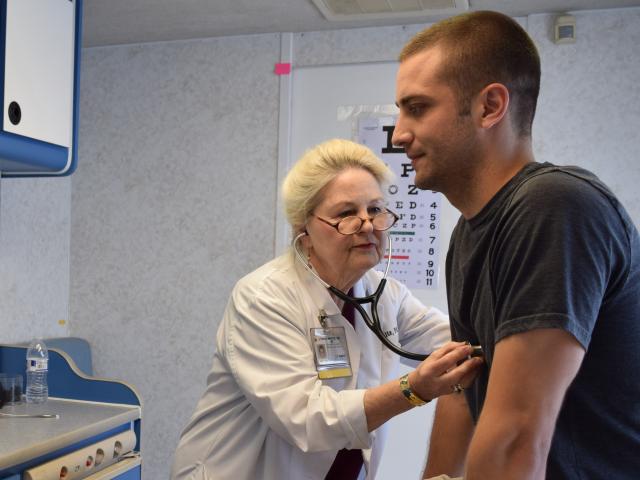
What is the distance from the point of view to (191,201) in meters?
3.04

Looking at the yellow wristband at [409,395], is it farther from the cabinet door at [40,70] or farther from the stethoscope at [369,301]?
the cabinet door at [40,70]

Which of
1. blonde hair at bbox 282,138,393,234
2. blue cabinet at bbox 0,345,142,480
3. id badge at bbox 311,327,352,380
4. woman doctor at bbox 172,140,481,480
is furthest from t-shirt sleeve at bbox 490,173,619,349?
blue cabinet at bbox 0,345,142,480

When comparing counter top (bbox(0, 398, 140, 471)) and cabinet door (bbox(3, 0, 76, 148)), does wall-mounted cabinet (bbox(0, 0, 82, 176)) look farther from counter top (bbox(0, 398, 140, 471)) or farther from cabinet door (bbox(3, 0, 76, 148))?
counter top (bbox(0, 398, 140, 471))

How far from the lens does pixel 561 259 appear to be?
0.78 metres

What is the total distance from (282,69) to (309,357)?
1.74m

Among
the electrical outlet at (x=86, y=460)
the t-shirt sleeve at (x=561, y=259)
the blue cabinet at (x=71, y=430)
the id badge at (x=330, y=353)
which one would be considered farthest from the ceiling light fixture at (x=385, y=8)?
the t-shirt sleeve at (x=561, y=259)

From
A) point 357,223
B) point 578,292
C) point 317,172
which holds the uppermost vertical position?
point 317,172

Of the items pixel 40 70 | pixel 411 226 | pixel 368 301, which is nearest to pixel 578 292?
pixel 368 301

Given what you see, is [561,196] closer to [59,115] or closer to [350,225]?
[350,225]

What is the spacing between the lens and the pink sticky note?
9.57 feet

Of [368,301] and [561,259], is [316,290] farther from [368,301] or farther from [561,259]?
[561,259]

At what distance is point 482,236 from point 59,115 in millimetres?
1727

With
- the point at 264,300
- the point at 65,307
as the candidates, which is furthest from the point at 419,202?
the point at 65,307

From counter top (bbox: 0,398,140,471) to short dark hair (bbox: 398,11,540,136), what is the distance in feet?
4.44
